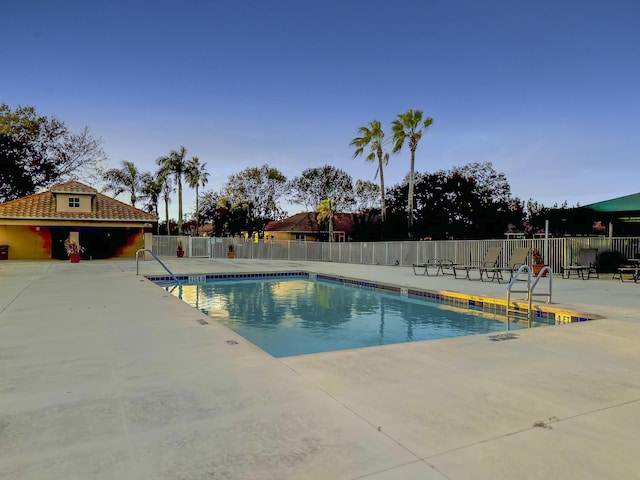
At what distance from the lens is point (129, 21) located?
47.0ft

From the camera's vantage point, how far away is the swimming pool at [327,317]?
A: 21.3 feet

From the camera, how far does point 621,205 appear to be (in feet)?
41.6

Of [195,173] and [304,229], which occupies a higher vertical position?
[195,173]

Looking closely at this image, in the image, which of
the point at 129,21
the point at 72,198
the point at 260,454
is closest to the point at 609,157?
the point at 129,21

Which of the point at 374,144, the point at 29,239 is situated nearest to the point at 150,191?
the point at 29,239

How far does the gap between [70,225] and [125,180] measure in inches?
961

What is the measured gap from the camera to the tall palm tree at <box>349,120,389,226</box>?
1150 inches

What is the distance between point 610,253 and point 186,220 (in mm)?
56068

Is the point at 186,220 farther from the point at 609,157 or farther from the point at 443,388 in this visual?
the point at 443,388

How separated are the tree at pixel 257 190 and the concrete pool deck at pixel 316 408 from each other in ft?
127

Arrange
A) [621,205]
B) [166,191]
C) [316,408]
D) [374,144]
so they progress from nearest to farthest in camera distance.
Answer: [316,408] → [621,205] → [374,144] → [166,191]

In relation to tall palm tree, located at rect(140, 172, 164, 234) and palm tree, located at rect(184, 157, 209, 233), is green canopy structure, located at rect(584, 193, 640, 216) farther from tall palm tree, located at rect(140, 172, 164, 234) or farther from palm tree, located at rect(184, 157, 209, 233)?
tall palm tree, located at rect(140, 172, 164, 234)

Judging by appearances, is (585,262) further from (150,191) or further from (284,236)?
(150,191)

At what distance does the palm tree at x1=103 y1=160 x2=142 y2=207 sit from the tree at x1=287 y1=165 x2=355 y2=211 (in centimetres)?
1893
